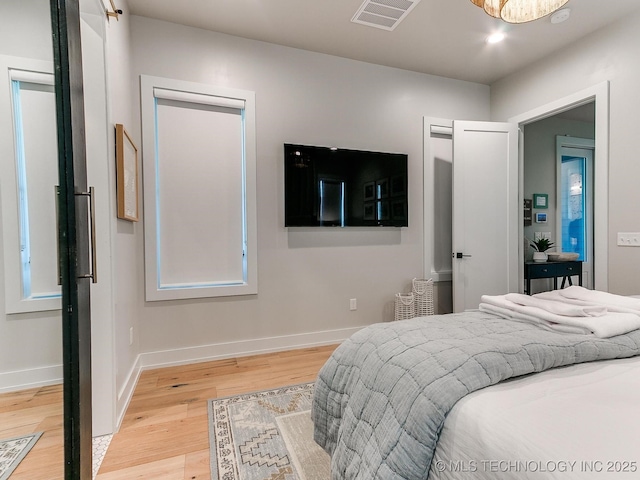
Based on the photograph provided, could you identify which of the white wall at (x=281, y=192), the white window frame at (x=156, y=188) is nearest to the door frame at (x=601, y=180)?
the white wall at (x=281, y=192)

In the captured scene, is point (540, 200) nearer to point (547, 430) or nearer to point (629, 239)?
point (629, 239)

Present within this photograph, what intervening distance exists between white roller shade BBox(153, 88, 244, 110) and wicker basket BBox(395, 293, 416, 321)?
2348mm

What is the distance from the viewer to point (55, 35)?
1.03 metres

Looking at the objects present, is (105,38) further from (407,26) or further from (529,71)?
(529,71)

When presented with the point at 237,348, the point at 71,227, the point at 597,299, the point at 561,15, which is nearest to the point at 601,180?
the point at 561,15

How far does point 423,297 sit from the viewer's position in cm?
322

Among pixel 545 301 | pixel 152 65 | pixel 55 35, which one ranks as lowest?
pixel 545 301

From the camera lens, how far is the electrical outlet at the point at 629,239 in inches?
97.5

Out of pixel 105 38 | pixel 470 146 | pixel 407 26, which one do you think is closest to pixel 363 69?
pixel 407 26

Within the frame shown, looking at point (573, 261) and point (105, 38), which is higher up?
point (105, 38)

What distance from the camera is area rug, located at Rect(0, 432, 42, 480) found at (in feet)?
2.61

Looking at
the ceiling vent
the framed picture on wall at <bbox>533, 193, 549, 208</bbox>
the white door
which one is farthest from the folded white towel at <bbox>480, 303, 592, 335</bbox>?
the framed picture on wall at <bbox>533, 193, 549, 208</bbox>

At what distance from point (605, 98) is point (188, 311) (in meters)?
3.90

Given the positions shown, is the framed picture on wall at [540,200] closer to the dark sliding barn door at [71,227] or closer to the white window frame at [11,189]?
the dark sliding barn door at [71,227]
